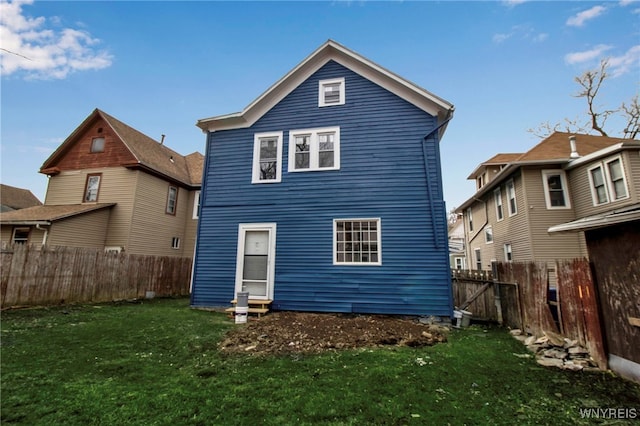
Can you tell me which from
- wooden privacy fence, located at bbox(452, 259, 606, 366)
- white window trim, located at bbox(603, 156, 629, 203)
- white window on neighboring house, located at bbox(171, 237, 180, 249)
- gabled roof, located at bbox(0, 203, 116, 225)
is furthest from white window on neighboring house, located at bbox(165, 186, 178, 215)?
white window trim, located at bbox(603, 156, 629, 203)

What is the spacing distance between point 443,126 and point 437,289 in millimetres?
5508

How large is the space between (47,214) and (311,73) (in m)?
14.8

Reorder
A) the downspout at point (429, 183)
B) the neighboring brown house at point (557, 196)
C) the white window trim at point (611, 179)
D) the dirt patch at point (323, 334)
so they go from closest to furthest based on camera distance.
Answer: the dirt patch at point (323, 334)
the downspout at point (429, 183)
the neighboring brown house at point (557, 196)
the white window trim at point (611, 179)

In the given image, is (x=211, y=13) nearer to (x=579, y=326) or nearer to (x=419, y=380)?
(x=419, y=380)

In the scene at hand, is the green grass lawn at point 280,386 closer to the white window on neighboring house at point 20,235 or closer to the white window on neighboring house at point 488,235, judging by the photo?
the white window on neighboring house at point 20,235

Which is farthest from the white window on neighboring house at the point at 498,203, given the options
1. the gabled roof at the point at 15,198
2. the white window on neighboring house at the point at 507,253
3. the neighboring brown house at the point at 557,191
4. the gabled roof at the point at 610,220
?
the gabled roof at the point at 15,198

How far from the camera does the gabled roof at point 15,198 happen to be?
27156mm

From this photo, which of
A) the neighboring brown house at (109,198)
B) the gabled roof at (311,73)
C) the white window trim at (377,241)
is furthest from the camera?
the neighboring brown house at (109,198)

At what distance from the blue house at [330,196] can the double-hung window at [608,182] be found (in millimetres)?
7573

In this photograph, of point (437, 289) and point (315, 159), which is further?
point (315, 159)

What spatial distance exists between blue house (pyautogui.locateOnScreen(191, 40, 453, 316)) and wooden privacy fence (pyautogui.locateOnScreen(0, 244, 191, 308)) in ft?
16.6

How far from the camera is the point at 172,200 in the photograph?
18016 millimetres

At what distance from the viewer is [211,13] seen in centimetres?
1209

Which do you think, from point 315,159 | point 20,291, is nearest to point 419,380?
point 315,159
